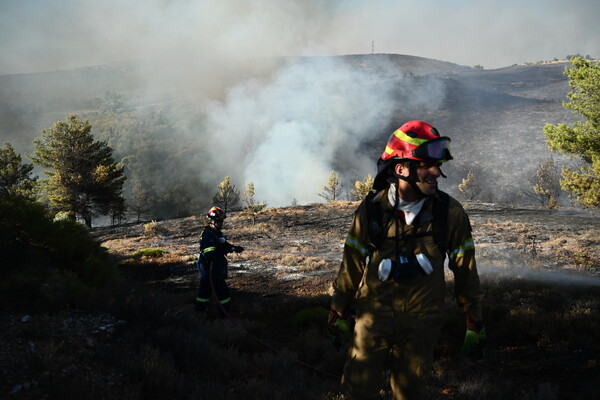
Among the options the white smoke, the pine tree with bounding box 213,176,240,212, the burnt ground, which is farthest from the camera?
the white smoke

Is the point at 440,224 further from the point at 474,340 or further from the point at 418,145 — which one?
the point at 474,340

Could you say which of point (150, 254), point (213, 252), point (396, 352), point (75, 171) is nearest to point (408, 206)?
point (396, 352)

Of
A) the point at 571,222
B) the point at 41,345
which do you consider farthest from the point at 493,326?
the point at 571,222

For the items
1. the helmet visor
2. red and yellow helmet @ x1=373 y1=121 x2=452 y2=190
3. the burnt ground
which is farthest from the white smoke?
the helmet visor

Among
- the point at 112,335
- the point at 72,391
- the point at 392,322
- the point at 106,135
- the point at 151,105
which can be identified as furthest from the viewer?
the point at 151,105

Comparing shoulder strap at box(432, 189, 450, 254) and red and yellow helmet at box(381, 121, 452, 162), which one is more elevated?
red and yellow helmet at box(381, 121, 452, 162)

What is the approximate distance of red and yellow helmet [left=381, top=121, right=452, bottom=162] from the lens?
2.51 m

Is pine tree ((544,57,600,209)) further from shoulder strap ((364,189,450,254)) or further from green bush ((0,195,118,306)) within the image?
green bush ((0,195,118,306))

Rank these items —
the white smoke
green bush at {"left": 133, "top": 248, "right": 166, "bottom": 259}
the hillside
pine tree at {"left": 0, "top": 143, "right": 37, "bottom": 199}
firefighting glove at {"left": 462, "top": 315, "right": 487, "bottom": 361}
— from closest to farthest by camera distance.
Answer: firefighting glove at {"left": 462, "top": 315, "right": 487, "bottom": 361} → green bush at {"left": 133, "top": 248, "right": 166, "bottom": 259} → pine tree at {"left": 0, "top": 143, "right": 37, "bottom": 199} → the white smoke → the hillside

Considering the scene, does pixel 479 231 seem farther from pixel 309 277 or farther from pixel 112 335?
pixel 112 335

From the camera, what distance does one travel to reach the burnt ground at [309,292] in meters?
3.75

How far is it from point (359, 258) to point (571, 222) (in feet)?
80.5

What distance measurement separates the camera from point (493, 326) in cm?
615

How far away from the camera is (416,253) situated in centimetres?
254
